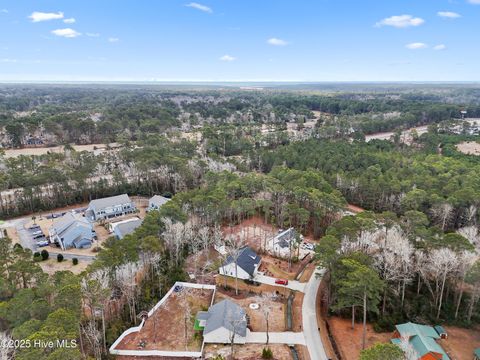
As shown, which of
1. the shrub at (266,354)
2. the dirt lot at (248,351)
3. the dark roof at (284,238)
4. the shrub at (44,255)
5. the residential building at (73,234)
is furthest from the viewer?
the residential building at (73,234)

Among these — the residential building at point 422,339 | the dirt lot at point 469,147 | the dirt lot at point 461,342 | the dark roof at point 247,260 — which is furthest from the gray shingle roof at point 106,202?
the dirt lot at point 469,147

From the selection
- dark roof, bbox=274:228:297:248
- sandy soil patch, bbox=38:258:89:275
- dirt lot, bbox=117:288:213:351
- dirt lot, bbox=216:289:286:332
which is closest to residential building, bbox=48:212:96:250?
sandy soil patch, bbox=38:258:89:275

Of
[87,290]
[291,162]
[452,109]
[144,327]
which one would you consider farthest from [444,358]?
[452,109]

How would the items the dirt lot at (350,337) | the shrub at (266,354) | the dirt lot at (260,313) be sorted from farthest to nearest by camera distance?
1. the dirt lot at (260,313)
2. the dirt lot at (350,337)
3. the shrub at (266,354)

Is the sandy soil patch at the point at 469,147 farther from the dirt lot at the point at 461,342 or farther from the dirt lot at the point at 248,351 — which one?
the dirt lot at the point at 248,351

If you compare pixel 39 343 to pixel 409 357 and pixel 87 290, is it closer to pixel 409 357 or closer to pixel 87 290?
pixel 87 290

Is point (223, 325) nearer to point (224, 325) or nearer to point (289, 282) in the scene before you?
point (224, 325)
